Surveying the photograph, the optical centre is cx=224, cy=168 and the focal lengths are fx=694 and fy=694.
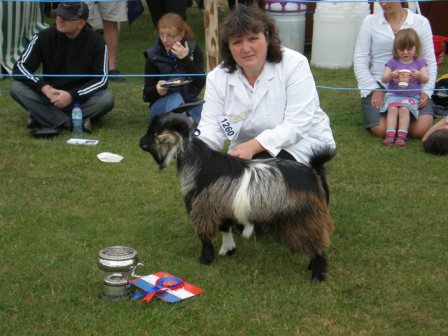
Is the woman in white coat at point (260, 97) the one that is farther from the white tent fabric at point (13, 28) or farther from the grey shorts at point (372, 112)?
the white tent fabric at point (13, 28)

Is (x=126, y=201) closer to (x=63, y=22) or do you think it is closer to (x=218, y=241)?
(x=218, y=241)

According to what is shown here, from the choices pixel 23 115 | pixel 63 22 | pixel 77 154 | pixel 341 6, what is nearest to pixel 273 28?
pixel 77 154

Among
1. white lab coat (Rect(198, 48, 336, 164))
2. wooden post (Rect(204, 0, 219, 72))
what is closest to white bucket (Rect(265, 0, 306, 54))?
wooden post (Rect(204, 0, 219, 72))

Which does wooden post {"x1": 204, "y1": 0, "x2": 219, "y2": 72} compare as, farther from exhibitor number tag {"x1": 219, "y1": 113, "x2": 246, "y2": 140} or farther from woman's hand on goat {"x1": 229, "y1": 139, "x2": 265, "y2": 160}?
woman's hand on goat {"x1": 229, "y1": 139, "x2": 265, "y2": 160}

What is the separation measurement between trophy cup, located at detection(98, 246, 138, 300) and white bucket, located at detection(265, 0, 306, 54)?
22.1 ft

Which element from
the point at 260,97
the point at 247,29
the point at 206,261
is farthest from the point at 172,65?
the point at 206,261

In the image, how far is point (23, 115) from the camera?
7000 millimetres

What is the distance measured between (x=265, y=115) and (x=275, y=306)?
1.12 m

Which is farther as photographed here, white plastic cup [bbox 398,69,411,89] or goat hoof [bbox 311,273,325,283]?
white plastic cup [bbox 398,69,411,89]

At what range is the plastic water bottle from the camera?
632cm

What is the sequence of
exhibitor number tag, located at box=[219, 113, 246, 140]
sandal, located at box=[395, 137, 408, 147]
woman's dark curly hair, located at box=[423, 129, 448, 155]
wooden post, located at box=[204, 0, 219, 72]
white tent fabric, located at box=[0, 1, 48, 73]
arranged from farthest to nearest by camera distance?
white tent fabric, located at box=[0, 1, 48, 73] → wooden post, located at box=[204, 0, 219, 72] → sandal, located at box=[395, 137, 408, 147] → woman's dark curly hair, located at box=[423, 129, 448, 155] → exhibitor number tag, located at box=[219, 113, 246, 140]

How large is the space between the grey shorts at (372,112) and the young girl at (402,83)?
78 millimetres

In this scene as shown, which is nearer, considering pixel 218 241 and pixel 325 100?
pixel 218 241

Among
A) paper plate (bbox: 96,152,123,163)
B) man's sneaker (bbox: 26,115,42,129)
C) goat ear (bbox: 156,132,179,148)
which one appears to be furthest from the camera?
man's sneaker (bbox: 26,115,42,129)
